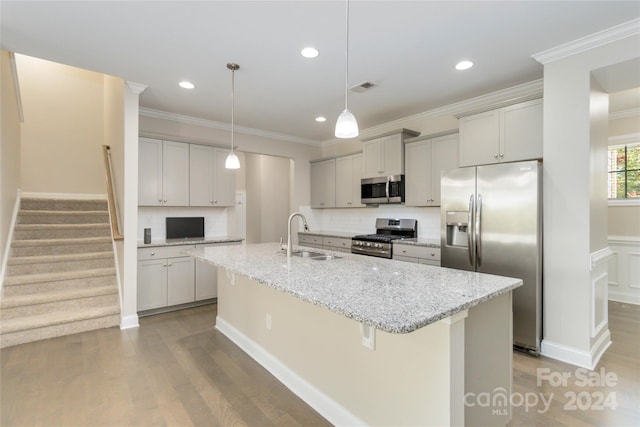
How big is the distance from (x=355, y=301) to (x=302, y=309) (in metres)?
0.98

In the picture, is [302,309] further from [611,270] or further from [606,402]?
[611,270]

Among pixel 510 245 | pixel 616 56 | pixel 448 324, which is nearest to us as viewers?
pixel 448 324

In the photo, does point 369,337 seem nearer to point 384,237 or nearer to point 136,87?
point 384,237

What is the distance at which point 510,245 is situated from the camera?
2.87 meters

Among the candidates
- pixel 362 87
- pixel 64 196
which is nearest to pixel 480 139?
pixel 362 87

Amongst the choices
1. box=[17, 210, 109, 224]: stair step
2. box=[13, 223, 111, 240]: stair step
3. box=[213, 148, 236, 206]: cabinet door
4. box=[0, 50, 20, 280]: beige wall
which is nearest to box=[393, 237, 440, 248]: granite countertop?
box=[213, 148, 236, 206]: cabinet door

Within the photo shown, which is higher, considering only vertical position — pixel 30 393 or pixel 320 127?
pixel 320 127

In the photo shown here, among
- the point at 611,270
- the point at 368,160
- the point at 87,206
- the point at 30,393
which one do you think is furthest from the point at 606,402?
the point at 87,206

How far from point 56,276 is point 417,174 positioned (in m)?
4.64

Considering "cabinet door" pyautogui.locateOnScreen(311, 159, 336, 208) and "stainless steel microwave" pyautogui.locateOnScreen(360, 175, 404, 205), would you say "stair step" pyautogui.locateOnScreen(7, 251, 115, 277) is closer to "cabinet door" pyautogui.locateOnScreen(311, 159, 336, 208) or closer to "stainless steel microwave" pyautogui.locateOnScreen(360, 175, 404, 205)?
"cabinet door" pyautogui.locateOnScreen(311, 159, 336, 208)

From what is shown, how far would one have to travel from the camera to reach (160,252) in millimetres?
4008

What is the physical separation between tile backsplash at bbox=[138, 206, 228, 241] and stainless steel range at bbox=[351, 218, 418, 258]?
2181 mm

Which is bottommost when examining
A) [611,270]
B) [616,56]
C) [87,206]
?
[611,270]

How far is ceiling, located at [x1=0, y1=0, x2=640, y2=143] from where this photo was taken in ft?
7.00
